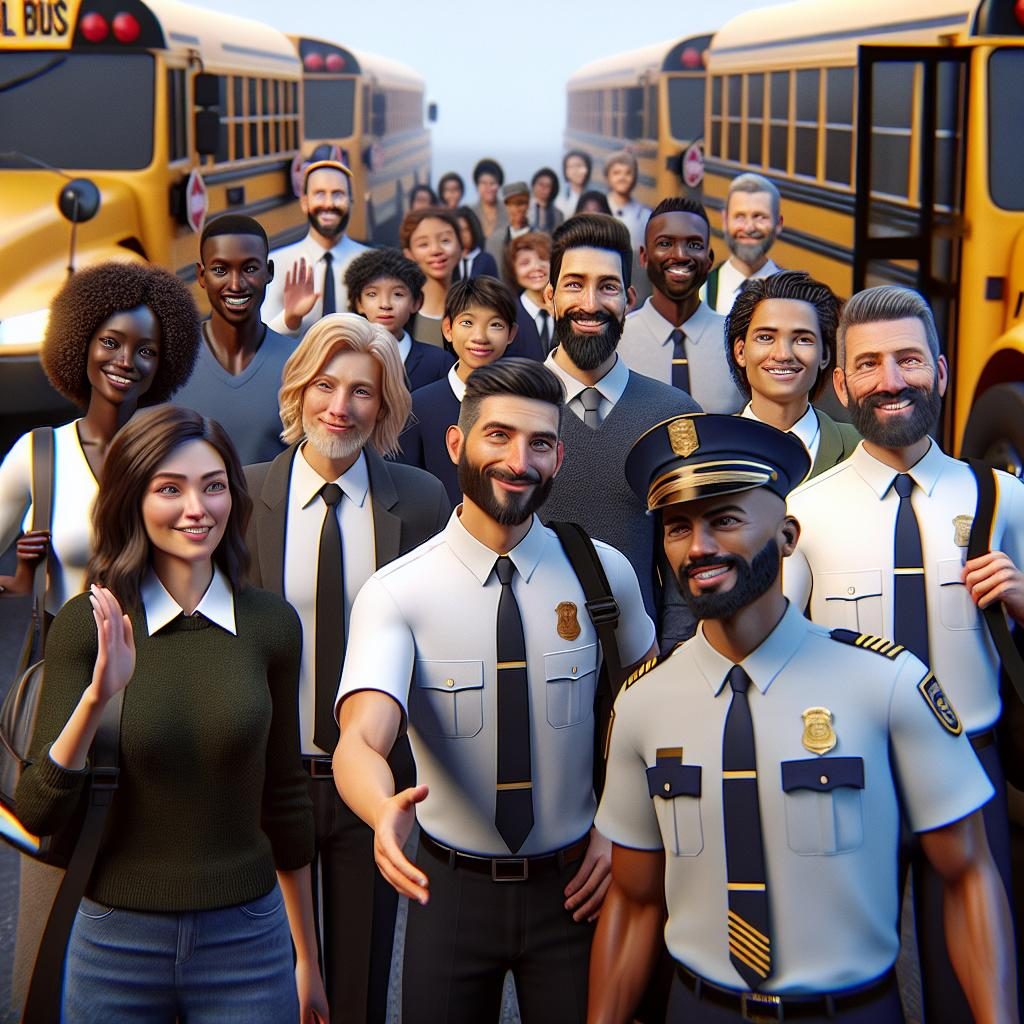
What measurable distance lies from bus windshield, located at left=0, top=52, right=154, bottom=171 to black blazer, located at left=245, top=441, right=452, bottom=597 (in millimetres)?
5107

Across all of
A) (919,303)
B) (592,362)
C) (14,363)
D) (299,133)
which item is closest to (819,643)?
(919,303)

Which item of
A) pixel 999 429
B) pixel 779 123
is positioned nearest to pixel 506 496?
pixel 999 429

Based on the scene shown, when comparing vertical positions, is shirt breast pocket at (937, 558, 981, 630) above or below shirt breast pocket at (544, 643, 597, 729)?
above

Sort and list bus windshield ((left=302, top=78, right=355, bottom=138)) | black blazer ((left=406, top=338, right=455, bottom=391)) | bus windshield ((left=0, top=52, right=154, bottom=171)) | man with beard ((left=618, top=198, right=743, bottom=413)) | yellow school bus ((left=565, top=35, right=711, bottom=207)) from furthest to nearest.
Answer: bus windshield ((left=302, top=78, right=355, bottom=138))
yellow school bus ((left=565, top=35, right=711, bottom=207))
bus windshield ((left=0, top=52, right=154, bottom=171))
black blazer ((left=406, top=338, right=455, bottom=391))
man with beard ((left=618, top=198, right=743, bottom=413))

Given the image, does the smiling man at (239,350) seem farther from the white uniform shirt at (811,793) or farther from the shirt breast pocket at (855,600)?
the white uniform shirt at (811,793)

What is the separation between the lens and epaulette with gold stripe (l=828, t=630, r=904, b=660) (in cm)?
249

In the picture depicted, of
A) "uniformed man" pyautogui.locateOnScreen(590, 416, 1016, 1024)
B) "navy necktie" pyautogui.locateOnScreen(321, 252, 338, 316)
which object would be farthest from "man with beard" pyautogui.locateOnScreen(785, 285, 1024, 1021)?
"navy necktie" pyautogui.locateOnScreen(321, 252, 338, 316)

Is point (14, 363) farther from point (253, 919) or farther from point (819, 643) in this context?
point (819, 643)

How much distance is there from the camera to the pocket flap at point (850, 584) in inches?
133

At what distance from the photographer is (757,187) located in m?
6.67

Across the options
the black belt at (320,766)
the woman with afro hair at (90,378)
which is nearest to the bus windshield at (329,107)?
the woman with afro hair at (90,378)

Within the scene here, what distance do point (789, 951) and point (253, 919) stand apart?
2.79ft

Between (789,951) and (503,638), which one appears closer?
(789,951)

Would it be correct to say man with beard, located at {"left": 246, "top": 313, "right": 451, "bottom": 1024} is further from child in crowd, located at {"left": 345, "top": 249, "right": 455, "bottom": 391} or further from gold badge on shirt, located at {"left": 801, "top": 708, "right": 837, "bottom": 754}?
child in crowd, located at {"left": 345, "top": 249, "right": 455, "bottom": 391}
